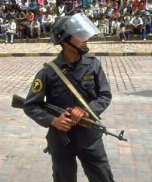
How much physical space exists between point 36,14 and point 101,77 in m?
23.9

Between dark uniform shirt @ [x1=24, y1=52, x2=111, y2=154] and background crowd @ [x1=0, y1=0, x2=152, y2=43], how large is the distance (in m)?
20.5

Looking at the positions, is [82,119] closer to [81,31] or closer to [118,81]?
[81,31]

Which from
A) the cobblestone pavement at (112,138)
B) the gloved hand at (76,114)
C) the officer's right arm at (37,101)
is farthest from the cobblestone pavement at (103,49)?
the gloved hand at (76,114)

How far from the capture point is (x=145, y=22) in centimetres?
2428

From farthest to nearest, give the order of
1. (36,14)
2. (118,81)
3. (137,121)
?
1. (36,14)
2. (118,81)
3. (137,121)

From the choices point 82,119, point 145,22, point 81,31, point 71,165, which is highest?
point 81,31

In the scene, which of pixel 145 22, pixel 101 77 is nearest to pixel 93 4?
pixel 145 22

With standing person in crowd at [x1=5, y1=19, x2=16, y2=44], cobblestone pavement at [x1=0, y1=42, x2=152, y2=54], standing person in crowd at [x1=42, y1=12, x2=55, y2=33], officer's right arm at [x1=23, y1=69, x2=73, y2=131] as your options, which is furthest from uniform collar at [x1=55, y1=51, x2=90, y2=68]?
standing person in crowd at [x1=42, y1=12, x2=55, y2=33]

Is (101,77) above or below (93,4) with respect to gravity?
above

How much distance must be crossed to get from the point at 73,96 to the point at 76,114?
18 cm

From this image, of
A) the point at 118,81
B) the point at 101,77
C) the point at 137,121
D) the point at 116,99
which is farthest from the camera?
the point at 118,81

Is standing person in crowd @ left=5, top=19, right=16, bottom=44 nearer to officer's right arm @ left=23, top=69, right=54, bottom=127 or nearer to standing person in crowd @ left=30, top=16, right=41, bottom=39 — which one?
standing person in crowd @ left=30, top=16, right=41, bottom=39

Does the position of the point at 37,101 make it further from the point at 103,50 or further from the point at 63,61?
the point at 103,50

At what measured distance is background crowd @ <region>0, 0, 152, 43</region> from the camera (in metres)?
24.4
